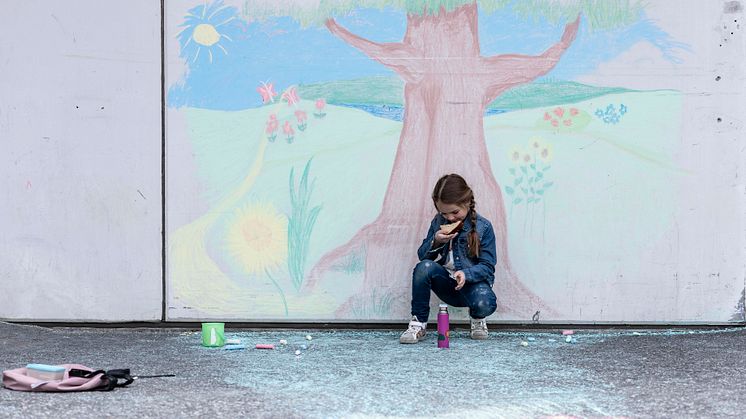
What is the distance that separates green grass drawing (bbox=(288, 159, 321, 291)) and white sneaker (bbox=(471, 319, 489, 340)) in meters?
1.12

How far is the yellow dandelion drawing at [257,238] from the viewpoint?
6.19 metres

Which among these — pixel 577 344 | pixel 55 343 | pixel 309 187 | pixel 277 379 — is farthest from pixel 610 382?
pixel 55 343

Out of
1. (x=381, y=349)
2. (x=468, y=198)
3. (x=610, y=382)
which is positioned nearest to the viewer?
(x=610, y=382)

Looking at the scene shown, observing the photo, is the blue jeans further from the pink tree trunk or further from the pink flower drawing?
the pink flower drawing

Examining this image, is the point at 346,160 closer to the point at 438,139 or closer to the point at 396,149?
the point at 396,149

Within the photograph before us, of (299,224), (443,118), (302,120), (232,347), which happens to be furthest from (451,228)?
(232,347)

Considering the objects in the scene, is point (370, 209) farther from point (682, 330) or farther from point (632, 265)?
point (682, 330)

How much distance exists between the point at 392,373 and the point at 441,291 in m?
1.26

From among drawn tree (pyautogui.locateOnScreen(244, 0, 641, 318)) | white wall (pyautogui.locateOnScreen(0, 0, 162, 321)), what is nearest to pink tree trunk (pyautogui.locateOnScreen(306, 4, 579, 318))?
drawn tree (pyautogui.locateOnScreen(244, 0, 641, 318))

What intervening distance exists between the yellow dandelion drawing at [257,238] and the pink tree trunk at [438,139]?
355 millimetres

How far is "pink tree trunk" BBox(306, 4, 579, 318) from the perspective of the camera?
616 cm

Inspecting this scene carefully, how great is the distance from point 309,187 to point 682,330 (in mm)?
2512

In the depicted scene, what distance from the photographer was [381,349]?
5.51m

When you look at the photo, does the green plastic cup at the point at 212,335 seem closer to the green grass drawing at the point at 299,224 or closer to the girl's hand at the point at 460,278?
the green grass drawing at the point at 299,224
